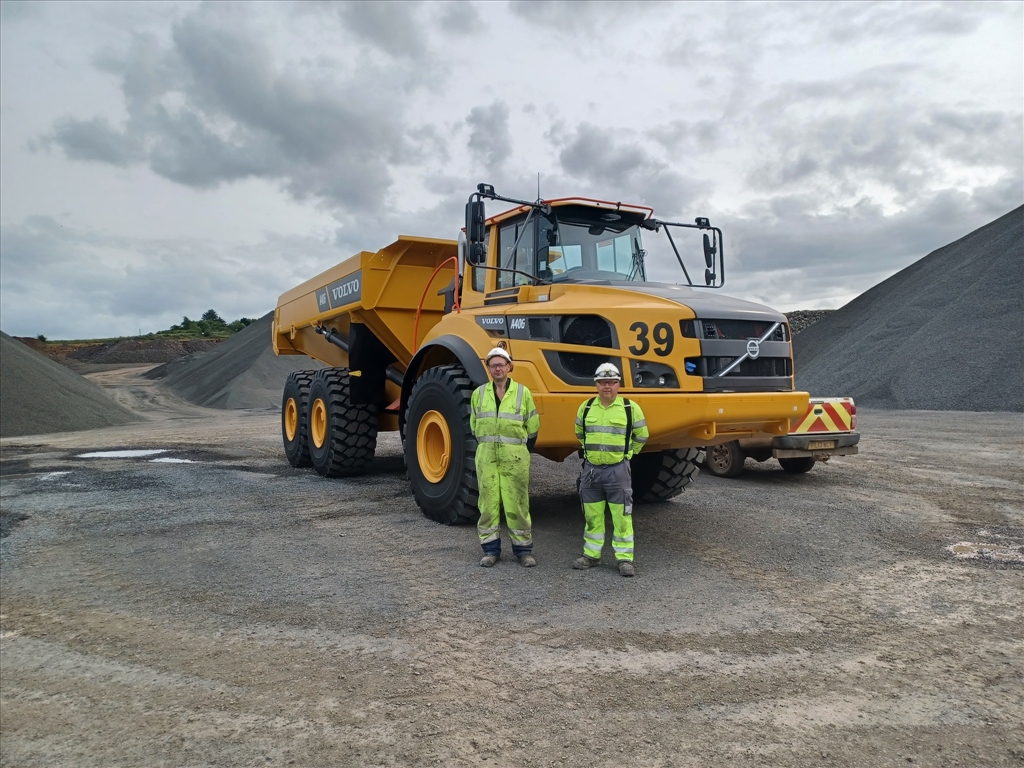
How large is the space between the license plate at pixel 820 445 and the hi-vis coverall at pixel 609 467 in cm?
398

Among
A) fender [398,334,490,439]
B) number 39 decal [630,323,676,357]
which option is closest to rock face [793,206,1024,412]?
number 39 decal [630,323,676,357]

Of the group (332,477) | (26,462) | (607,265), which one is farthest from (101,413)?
(607,265)

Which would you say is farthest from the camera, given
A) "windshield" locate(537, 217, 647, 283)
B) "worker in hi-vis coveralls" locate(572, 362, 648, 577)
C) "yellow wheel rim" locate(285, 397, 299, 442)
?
"yellow wheel rim" locate(285, 397, 299, 442)

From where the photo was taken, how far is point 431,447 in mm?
6582

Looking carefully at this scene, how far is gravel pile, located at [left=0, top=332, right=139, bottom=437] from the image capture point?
18.6 metres

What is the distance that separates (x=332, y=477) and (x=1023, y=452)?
1006cm

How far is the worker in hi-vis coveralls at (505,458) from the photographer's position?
5.24 metres

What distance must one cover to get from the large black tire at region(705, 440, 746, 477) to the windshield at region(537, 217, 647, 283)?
A: 129 inches

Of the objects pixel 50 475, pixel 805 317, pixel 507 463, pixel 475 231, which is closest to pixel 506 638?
pixel 507 463

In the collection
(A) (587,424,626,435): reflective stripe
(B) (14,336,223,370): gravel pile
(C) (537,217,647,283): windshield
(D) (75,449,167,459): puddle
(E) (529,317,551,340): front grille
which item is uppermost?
(B) (14,336,223,370): gravel pile

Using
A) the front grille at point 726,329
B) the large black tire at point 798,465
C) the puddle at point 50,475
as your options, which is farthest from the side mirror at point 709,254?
the puddle at point 50,475

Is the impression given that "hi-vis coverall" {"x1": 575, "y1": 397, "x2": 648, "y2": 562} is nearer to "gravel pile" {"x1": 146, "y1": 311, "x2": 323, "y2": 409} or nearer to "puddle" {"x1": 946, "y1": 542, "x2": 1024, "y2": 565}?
"puddle" {"x1": 946, "y1": 542, "x2": 1024, "y2": 565}

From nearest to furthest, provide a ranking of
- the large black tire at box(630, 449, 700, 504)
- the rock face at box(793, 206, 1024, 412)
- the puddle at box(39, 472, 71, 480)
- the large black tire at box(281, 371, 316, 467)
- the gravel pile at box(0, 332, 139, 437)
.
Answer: the large black tire at box(630, 449, 700, 504), the puddle at box(39, 472, 71, 480), the large black tire at box(281, 371, 316, 467), the gravel pile at box(0, 332, 139, 437), the rock face at box(793, 206, 1024, 412)

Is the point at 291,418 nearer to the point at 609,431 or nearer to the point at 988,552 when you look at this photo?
the point at 609,431
